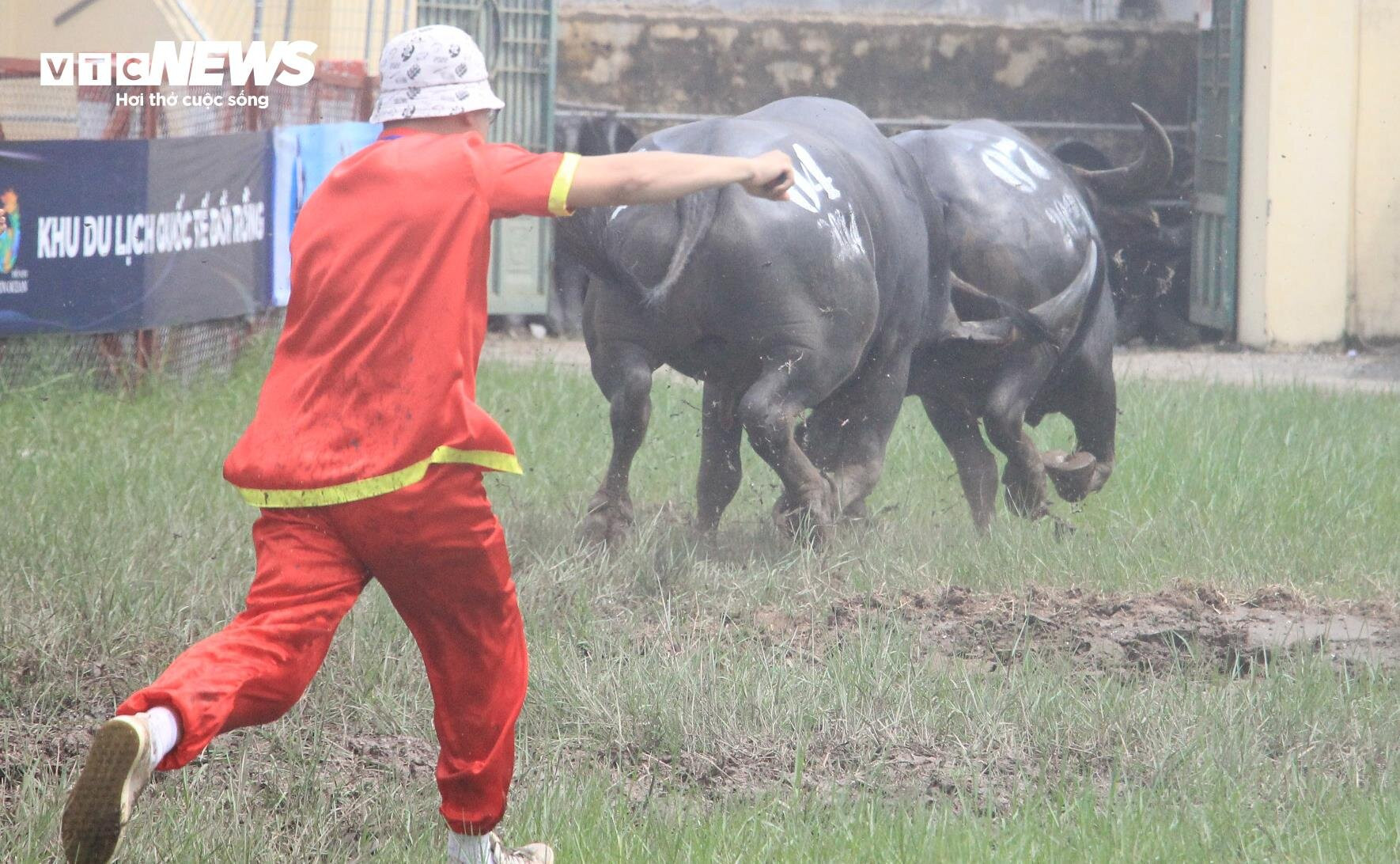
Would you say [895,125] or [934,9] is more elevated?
[934,9]

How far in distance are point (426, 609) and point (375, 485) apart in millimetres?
280

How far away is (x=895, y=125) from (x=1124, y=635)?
922 cm

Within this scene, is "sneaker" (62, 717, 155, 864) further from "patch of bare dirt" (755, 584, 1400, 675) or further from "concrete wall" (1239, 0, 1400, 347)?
"concrete wall" (1239, 0, 1400, 347)

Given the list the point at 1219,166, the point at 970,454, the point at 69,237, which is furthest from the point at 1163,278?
the point at 69,237

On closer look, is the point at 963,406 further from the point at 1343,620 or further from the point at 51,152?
the point at 51,152

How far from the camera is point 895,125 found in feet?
45.3

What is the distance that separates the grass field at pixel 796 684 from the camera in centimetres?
360

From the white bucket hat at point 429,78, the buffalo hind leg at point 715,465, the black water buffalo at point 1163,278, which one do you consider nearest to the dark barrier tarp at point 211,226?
the buffalo hind leg at point 715,465

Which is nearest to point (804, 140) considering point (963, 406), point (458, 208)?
point (963, 406)

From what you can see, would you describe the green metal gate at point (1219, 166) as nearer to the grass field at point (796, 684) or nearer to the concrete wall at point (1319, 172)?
the concrete wall at point (1319, 172)

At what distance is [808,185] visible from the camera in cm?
557

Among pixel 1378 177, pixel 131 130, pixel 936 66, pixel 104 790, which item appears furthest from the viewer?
pixel 936 66

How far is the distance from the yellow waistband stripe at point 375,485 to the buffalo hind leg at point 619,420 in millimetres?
2250

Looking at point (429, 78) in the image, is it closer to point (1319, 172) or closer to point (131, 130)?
point (131, 130)
